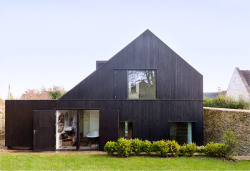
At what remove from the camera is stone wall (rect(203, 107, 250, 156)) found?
8070 millimetres

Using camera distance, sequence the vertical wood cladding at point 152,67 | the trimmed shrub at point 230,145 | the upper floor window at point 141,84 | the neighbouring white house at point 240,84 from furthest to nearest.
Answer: the neighbouring white house at point 240,84, the upper floor window at point 141,84, the vertical wood cladding at point 152,67, the trimmed shrub at point 230,145

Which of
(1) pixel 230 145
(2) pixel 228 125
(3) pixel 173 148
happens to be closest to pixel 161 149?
(3) pixel 173 148

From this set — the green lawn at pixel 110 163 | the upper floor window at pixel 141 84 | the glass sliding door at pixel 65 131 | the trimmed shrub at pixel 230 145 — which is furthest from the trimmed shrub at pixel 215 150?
the glass sliding door at pixel 65 131

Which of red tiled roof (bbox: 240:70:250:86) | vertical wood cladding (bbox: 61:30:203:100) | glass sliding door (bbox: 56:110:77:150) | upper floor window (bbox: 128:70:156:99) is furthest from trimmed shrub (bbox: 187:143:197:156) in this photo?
red tiled roof (bbox: 240:70:250:86)

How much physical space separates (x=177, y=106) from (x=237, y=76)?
12927mm

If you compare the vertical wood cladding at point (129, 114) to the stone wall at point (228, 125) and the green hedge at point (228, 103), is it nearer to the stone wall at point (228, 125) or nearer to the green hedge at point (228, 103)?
the stone wall at point (228, 125)

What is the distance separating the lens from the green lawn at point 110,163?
615 cm

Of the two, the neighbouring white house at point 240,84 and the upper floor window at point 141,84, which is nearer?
the upper floor window at point 141,84

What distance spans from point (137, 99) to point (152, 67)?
206cm

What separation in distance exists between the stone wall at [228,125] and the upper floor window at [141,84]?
175 inches

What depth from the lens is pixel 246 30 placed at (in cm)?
1348

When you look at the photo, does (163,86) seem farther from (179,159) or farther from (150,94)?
(179,159)

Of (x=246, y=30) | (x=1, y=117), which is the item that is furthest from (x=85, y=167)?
(x=246, y=30)

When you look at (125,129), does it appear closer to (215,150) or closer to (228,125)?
(215,150)
